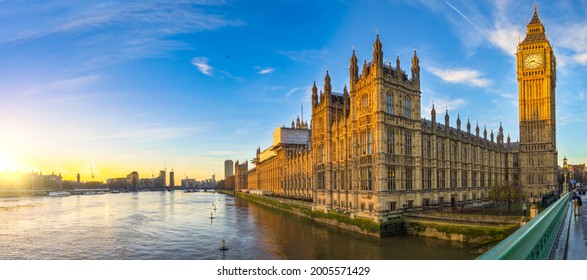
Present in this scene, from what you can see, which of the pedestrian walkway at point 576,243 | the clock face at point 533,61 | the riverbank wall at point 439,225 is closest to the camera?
the pedestrian walkway at point 576,243

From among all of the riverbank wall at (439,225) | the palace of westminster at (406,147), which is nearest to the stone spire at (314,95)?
the palace of westminster at (406,147)

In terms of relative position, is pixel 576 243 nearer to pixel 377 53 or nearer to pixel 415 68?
pixel 377 53

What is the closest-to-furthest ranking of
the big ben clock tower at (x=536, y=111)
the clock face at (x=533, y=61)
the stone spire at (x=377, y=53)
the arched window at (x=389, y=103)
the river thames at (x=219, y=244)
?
the river thames at (x=219, y=244) → the stone spire at (x=377, y=53) → the arched window at (x=389, y=103) → the big ben clock tower at (x=536, y=111) → the clock face at (x=533, y=61)

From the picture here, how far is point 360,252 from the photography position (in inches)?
1505

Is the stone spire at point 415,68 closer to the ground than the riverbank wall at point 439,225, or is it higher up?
higher up

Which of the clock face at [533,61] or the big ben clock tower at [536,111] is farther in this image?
the clock face at [533,61]

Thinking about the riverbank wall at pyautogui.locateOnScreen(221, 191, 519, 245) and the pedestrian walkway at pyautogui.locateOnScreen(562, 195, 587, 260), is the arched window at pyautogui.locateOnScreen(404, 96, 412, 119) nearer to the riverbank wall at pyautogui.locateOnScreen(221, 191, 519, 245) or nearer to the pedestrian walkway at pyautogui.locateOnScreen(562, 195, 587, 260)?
the riverbank wall at pyautogui.locateOnScreen(221, 191, 519, 245)

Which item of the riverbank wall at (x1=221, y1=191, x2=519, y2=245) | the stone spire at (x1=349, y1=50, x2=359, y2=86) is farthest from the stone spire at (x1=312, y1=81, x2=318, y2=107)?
the riverbank wall at (x1=221, y1=191, x2=519, y2=245)

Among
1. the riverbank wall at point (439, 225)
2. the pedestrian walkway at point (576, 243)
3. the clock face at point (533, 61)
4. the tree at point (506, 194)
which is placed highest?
the clock face at point (533, 61)

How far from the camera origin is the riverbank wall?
126 feet

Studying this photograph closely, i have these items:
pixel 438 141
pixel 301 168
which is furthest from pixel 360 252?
pixel 301 168

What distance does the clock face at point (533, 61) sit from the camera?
9538cm

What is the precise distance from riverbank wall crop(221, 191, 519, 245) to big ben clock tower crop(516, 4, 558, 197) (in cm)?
6134

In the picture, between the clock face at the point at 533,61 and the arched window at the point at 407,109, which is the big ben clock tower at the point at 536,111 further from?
the arched window at the point at 407,109
